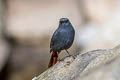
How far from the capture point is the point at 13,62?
1480 cm

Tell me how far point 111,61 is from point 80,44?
9.33 meters

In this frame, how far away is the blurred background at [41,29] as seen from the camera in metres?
13.7

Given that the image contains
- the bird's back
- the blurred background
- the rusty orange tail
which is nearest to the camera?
the bird's back

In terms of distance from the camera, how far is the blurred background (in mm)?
13697

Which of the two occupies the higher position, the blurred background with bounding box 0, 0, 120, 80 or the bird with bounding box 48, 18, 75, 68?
the bird with bounding box 48, 18, 75, 68

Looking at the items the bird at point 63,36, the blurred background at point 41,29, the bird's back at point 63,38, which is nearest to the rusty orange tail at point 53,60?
the bird at point 63,36

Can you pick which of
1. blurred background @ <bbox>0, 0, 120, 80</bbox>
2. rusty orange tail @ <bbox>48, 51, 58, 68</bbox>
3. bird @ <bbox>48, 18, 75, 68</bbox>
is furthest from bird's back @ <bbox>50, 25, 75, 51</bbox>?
blurred background @ <bbox>0, 0, 120, 80</bbox>

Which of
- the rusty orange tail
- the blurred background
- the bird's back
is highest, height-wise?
the bird's back

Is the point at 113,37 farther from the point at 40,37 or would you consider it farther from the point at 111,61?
the point at 111,61

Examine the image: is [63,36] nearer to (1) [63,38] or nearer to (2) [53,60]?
(1) [63,38]

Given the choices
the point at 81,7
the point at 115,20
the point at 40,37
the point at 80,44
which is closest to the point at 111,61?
the point at 115,20

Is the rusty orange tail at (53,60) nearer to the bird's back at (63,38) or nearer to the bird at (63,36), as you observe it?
the bird at (63,36)

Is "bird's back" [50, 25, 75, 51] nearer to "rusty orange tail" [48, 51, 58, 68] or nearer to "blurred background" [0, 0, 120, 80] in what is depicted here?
"rusty orange tail" [48, 51, 58, 68]

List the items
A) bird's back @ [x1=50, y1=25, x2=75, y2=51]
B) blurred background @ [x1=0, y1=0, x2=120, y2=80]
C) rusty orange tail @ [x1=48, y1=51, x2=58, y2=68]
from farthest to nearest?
blurred background @ [x1=0, y1=0, x2=120, y2=80] → rusty orange tail @ [x1=48, y1=51, x2=58, y2=68] → bird's back @ [x1=50, y1=25, x2=75, y2=51]
